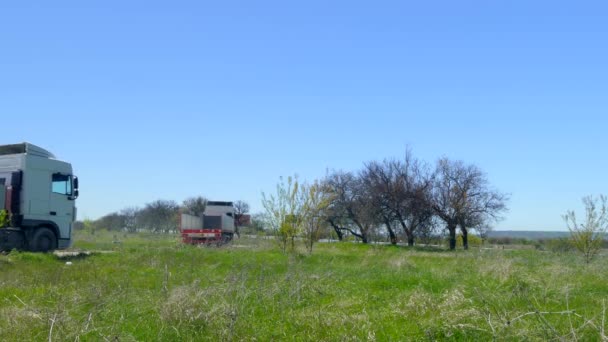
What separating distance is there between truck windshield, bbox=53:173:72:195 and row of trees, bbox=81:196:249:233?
48.6m

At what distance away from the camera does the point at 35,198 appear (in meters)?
21.5

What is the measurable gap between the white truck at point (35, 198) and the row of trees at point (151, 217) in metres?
48.5

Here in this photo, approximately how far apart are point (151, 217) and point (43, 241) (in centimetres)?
6058

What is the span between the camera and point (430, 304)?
800 centimetres

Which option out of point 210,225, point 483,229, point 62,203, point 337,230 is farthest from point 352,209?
point 62,203

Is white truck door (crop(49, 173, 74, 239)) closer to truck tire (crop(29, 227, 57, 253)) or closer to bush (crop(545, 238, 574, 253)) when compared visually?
truck tire (crop(29, 227, 57, 253))

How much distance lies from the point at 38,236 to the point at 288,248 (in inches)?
412

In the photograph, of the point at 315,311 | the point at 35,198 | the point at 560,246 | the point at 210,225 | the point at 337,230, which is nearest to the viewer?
the point at 315,311

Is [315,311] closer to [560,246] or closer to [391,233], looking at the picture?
[560,246]

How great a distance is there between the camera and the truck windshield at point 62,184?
73.2 ft

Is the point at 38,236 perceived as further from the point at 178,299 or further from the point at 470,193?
the point at 470,193

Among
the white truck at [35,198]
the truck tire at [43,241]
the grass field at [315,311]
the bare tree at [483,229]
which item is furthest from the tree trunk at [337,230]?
the grass field at [315,311]

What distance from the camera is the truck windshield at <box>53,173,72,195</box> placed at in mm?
22312

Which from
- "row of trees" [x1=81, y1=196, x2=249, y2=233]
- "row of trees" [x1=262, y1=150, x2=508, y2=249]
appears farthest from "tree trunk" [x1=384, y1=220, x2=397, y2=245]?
"row of trees" [x1=81, y1=196, x2=249, y2=233]
